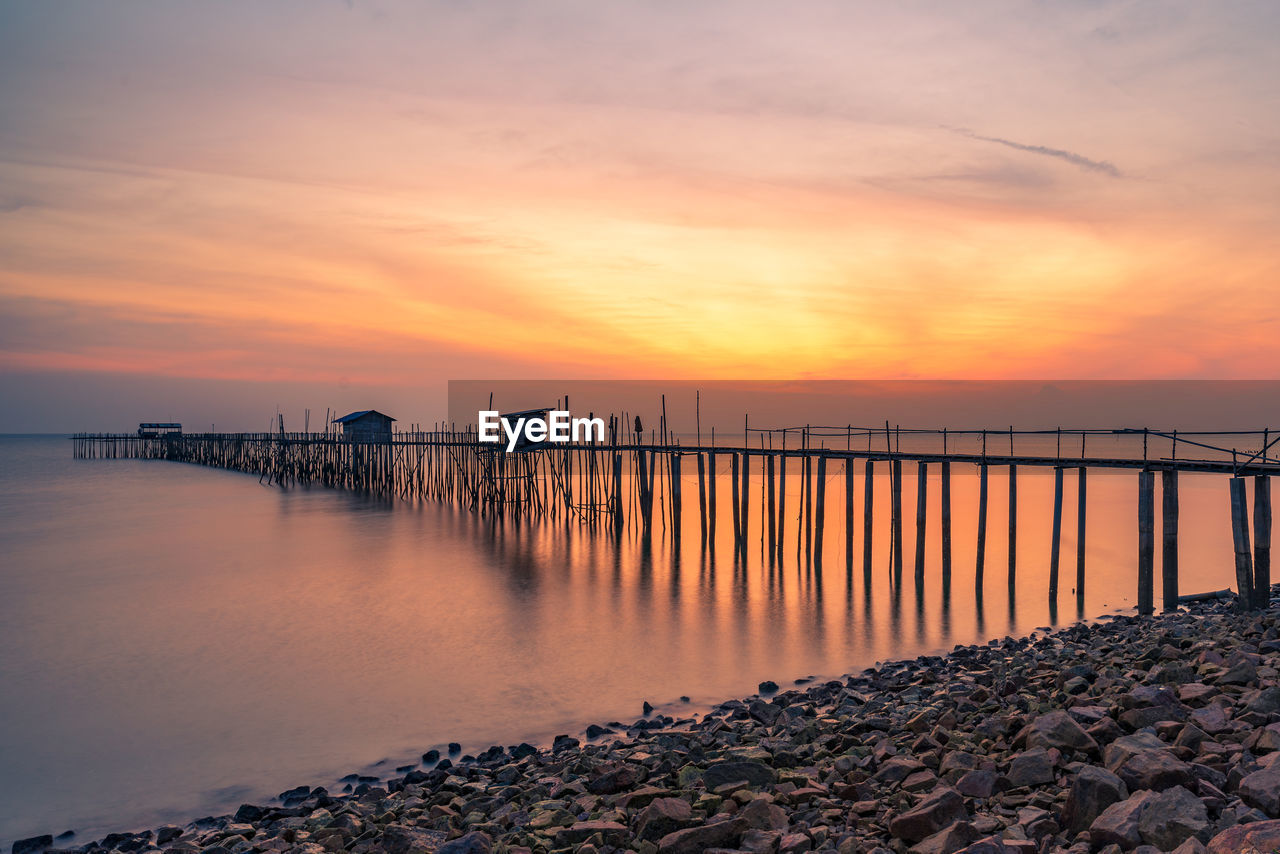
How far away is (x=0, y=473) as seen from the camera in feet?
281

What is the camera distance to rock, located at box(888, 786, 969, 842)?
19.6 feet

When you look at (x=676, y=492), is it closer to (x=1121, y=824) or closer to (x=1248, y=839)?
(x=1121, y=824)

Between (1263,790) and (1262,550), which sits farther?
(1262,550)

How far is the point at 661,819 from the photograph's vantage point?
670 cm

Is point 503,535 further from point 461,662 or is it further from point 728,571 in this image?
point 461,662

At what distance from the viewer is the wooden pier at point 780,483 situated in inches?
650

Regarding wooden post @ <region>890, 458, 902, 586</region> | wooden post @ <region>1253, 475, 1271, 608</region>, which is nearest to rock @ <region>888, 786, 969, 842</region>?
wooden post @ <region>1253, 475, 1271, 608</region>

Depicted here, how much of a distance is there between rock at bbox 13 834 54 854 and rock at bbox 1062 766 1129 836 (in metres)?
9.77

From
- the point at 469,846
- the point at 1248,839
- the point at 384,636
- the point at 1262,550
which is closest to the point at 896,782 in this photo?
the point at 1248,839

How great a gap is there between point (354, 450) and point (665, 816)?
56.9 metres

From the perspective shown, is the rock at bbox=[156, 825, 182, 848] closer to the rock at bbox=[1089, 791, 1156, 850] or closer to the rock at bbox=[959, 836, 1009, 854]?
the rock at bbox=[959, 836, 1009, 854]

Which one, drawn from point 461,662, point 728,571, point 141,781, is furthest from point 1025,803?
point 728,571

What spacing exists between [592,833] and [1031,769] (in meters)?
3.54
